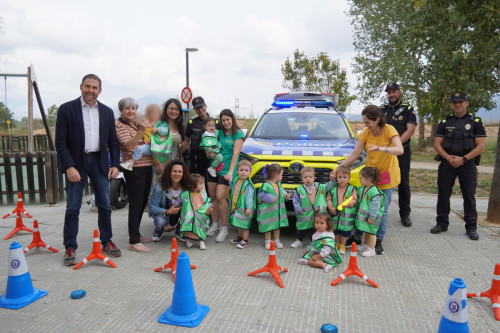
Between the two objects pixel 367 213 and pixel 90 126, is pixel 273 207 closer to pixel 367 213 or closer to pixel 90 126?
pixel 367 213

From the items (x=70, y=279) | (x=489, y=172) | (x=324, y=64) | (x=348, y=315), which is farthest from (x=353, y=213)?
(x=324, y=64)

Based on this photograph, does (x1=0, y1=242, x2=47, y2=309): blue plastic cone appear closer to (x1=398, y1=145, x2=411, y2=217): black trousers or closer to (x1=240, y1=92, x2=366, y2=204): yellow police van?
(x1=240, y1=92, x2=366, y2=204): yellow police van

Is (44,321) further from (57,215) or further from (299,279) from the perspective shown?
(57,215)

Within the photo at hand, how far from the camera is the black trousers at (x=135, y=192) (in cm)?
458

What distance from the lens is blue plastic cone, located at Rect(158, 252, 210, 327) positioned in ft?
9.65

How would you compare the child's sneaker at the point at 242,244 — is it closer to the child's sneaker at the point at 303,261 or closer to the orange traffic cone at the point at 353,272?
the child's sneaker at the point at 303,261

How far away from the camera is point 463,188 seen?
5.27 m

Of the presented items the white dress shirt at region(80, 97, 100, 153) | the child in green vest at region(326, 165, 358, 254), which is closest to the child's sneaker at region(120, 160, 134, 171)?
the white dress shirt at region(80, 97, 100, 153)

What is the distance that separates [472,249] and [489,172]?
31.8ft

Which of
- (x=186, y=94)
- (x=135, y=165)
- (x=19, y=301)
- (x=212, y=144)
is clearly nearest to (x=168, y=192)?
(x=135, y=165)

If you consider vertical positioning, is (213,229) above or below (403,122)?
below

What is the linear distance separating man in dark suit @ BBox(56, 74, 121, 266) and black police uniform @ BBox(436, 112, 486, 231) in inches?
179

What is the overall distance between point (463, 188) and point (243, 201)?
3.21 metres

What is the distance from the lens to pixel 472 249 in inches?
187
